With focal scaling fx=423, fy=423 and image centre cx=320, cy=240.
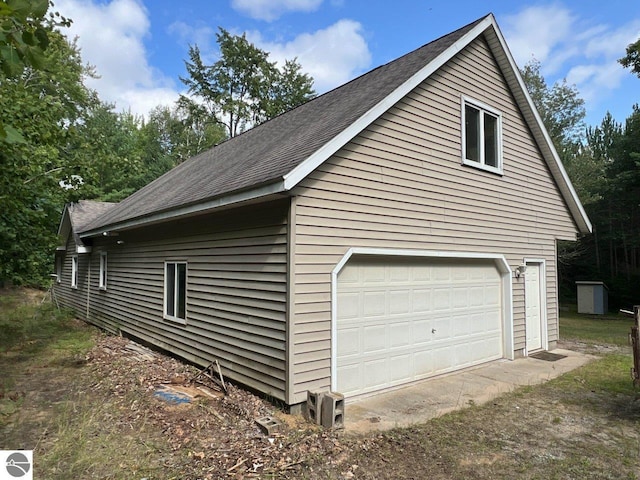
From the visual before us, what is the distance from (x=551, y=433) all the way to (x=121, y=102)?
36.2 m

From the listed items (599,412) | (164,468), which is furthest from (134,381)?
(599,412)

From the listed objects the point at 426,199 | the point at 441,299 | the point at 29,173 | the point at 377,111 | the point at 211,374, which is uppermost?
the point at 377,111

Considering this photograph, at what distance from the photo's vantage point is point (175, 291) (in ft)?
28.0

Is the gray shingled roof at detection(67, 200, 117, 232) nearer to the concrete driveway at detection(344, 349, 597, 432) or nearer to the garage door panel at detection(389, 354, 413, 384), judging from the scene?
the garage door panel at detection(389, 354, 413, 384)

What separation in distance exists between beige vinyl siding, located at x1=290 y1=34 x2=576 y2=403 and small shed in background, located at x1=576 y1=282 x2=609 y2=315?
10.5 meters

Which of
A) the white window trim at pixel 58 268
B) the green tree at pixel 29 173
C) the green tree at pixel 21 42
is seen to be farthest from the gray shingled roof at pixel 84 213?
the green tree at pixel 21 42

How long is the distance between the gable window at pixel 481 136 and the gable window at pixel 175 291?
5843 mm

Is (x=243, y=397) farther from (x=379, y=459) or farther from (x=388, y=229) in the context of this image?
(x=388, y=229)

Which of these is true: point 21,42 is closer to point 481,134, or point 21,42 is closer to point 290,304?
point 290,304

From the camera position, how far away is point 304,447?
448cm

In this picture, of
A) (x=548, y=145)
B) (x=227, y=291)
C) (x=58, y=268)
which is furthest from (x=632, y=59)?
(x=58, y=268)

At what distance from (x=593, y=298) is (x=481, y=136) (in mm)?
14857

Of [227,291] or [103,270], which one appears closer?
[227,291]

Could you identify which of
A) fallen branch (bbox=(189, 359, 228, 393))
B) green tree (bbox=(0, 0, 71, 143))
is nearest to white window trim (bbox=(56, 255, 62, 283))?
fallen branch (bbox=(189, 359, 228, 393))
